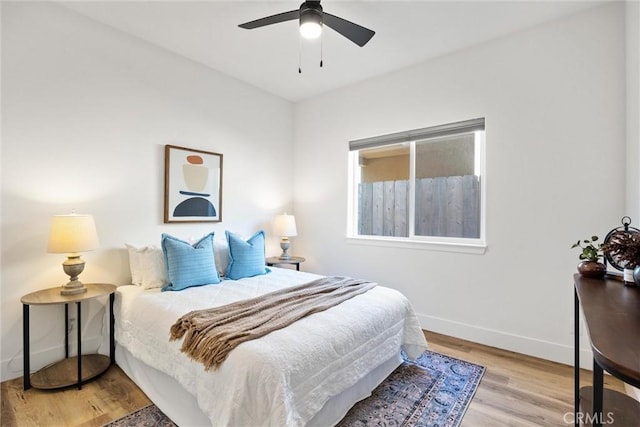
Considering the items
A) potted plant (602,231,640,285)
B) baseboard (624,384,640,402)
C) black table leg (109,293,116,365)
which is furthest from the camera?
black table leg (109,293,116,365)

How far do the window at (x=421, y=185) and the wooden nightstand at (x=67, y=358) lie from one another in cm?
261

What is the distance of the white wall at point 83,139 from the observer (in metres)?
2.16

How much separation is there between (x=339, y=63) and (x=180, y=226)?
2363 mm

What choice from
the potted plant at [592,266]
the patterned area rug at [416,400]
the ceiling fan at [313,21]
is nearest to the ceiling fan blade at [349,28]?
the ceiling fan at [313,21]

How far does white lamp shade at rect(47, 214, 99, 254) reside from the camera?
207cm

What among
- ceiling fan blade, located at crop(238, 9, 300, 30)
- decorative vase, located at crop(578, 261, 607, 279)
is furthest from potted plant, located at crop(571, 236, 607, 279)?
ceiling fan blade, located at crop(238, 9, 300, 30)

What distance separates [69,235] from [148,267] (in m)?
0.60

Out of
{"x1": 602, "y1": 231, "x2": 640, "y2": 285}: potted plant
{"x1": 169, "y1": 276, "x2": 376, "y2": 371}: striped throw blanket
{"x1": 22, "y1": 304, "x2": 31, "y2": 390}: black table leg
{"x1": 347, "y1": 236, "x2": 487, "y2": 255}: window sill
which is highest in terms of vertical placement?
{"x1": 602, "y1": 231, "x2": 640, "y2": 285}: potted plant

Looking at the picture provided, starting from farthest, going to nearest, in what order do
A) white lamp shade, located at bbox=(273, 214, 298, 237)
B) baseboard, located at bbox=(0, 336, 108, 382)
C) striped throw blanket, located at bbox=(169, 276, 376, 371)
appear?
white lamp shade, located at bbox=(273, 214, 298, 237)
baseboard, located at bbox=(0, 336, 108, 382)
striped throw blanket, located at bbox=(169, 276, 376, 371)

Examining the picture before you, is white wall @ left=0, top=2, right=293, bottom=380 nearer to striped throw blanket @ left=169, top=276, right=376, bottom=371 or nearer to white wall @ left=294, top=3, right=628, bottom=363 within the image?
striped throw blanket @ left=169, top=276, right=376, bottom=371

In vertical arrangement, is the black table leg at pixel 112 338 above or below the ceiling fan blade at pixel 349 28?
below

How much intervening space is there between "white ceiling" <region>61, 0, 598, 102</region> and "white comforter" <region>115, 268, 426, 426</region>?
→ 2.20 meters

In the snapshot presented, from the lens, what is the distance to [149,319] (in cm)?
201

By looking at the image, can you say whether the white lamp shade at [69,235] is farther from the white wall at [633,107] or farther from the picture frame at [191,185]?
the white wall at [633,107]
